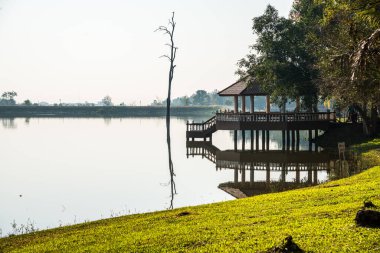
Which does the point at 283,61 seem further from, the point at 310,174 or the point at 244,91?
the point at 310,174

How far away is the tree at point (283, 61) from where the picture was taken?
4509cm

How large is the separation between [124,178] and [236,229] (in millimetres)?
16977

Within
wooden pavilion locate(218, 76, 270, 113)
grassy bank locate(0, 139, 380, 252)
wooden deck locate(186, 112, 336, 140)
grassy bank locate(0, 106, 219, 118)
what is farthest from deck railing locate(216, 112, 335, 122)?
grassy bank locate(0, 106, 219, 118)

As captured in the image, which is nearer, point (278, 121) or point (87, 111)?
point (278, 121)

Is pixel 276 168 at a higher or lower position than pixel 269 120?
lower

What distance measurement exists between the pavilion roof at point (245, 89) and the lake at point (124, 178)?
6192mm

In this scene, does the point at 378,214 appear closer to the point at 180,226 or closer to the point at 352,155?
the point at 180,226

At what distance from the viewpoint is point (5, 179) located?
95.9 feet

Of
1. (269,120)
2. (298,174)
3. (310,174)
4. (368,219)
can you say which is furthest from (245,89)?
(368,219)

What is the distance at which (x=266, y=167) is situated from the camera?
107 ft

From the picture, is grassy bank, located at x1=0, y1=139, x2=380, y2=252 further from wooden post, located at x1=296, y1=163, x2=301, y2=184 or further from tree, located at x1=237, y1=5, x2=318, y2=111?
tree, located at x1=237, y1=5, x2=318, y2=111

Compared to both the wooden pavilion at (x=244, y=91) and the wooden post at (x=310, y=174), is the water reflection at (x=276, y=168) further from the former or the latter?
the wooden pavilion at (x=244, y=91)

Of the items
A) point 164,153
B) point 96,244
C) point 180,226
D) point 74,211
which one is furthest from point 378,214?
point 164,153

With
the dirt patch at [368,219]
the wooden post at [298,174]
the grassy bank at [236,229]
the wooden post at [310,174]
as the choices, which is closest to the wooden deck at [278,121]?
the wooden post at [298,174]
